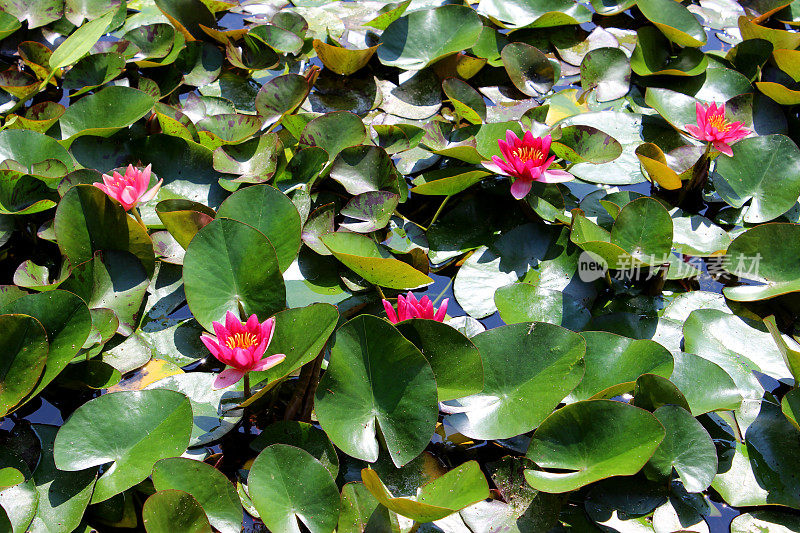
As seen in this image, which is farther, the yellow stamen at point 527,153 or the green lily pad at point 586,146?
the green lily pad at point 586,146

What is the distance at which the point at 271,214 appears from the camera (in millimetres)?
2148

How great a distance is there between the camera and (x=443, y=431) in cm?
187

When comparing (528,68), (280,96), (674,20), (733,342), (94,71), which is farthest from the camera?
(674,20)

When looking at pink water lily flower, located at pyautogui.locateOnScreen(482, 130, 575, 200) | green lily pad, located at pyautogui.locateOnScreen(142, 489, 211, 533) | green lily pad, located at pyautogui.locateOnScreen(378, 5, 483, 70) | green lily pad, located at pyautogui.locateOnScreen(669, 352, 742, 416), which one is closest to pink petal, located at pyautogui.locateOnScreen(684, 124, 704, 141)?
pink water lily flower, located at pyautogui.locateOnScreen(482, 130, 575, 200)

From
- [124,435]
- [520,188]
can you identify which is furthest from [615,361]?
[124,435]

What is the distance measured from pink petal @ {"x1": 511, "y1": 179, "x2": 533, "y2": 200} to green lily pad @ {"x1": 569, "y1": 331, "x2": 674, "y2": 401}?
23.2 inches

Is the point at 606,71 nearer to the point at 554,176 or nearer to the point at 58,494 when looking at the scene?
the point at 554,176

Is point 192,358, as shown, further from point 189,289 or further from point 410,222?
point 410,222

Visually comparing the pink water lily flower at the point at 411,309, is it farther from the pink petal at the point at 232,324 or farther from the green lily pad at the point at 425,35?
the green lily pad at the point at 425,35

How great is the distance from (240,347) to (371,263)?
49 centimetres

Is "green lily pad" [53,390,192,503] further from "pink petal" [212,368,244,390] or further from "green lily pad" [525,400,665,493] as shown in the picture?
"green lily pad" [525,400,665,493]

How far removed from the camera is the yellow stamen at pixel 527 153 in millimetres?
2309

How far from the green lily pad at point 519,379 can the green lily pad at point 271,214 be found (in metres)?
0.68

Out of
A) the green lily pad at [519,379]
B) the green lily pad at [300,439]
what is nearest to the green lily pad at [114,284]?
the green lily pad at [300,439]
